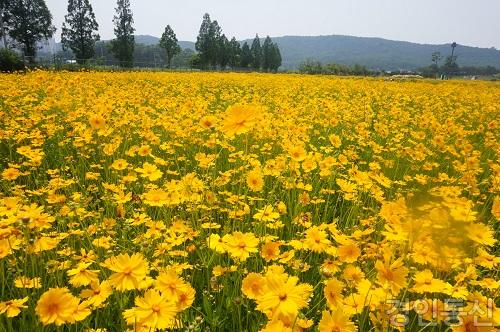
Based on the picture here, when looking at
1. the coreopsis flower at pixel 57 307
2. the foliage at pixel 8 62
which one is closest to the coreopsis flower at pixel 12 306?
the coreopsis flower at pixel 57 307

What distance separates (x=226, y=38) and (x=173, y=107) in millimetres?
61626

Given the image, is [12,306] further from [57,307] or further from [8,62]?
→ [8,62]

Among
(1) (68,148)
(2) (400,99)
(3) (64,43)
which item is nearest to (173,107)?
(1) (68,148)

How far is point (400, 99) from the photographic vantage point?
37.7ft

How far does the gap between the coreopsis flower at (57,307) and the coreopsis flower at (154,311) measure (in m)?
0.16

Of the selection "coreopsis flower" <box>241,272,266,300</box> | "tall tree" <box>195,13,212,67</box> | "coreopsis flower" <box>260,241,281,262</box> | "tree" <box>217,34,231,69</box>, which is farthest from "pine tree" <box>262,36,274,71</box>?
"coreopsis flower" <box>241,272,266,300</box>

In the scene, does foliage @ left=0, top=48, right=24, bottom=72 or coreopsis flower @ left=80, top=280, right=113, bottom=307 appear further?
foliage @ left=0, top=48, right=24, bottom=72

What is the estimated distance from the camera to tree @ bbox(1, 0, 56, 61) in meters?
41.3

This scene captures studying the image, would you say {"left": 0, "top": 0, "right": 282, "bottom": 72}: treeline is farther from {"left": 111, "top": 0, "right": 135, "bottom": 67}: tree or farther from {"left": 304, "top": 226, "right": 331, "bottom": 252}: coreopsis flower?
→ {"left": 304, "top": 226, "right": 331, "bottom": 252}: coreopsis flower

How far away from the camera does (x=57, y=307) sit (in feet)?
3.61

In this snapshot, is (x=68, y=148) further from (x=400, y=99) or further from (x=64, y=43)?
(x=64, y=43)

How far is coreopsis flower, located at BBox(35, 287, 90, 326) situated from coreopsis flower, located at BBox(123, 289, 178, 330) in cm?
16

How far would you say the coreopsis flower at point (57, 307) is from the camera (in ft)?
3.50

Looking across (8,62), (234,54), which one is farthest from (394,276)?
(234,54)
